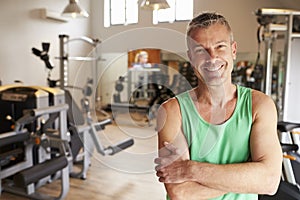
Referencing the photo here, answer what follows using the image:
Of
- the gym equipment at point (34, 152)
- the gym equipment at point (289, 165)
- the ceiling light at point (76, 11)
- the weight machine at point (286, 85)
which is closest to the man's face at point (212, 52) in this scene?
the weight machine at point (286, 85)

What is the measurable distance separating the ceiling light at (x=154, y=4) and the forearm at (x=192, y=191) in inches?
21.5

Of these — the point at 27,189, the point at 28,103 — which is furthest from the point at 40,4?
the point at 27,189

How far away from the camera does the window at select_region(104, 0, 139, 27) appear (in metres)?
0.91

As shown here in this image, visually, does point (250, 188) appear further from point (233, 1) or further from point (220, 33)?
point (233, 1)

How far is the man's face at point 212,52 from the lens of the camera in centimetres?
73

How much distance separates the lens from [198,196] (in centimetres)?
76

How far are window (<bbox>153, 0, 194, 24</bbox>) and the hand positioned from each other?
37 cm

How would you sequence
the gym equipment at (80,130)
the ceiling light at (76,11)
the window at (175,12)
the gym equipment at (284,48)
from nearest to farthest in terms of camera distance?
the window at (175,12), the ceiling light at (76,11), the gym equipment at (80,130), the gym equipment at (284,48)

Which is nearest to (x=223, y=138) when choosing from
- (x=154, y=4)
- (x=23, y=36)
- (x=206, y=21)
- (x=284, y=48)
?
(x=206, y=21)

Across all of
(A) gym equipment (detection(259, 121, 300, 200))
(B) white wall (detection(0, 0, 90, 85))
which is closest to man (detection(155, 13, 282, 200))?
(A) gym equipment (detection(259, 121, 300, 200))

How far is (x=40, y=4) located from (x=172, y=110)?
17.3 feet

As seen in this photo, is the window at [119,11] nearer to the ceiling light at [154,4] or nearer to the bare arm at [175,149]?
the ceiling light at [154,4]

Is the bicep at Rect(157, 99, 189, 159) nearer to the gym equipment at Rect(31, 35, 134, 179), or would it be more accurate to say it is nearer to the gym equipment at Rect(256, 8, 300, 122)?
the gym equipment at Rect(31, 35, 134, 179)

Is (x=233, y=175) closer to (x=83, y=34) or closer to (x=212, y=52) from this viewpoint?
(x=212, y=52)
